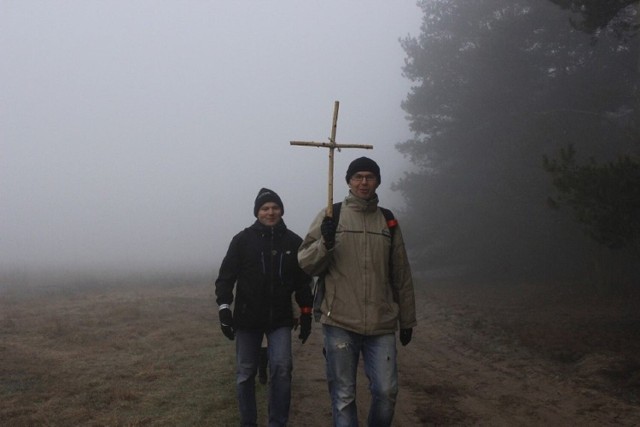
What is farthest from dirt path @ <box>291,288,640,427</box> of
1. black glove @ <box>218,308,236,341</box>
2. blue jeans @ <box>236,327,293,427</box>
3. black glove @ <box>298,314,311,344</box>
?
black glove @ <box>218,308,236,341</box>

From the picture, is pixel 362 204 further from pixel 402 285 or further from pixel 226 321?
pixel 226 321

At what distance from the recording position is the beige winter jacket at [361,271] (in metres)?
4.26

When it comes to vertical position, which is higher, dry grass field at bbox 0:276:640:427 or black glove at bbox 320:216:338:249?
black glove at bbox 320:216:338:249

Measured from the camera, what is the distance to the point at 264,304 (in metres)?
5.00

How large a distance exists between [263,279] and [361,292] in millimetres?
1149

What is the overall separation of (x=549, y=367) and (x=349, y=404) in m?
5.71

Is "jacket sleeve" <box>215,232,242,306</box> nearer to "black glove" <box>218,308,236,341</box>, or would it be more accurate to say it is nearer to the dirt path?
"black glove" <box>218,308,236,341</box>

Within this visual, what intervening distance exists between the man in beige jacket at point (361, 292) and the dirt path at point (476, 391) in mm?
1869

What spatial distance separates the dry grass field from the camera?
6.14 meters

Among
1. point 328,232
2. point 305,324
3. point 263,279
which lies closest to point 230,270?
point 263,279

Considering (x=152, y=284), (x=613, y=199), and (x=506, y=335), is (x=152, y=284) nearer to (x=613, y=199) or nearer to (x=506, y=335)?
(x=506, y=335)

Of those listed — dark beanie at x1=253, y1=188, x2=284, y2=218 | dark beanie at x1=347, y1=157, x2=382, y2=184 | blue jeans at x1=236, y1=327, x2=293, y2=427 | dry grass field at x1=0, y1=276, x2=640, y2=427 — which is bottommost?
dry grass field at x1=0, y1=276, x2=640, y2=427

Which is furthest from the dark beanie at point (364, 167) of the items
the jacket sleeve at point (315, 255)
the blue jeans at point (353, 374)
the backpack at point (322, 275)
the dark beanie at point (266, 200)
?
the blue jeans at point (353, 374)

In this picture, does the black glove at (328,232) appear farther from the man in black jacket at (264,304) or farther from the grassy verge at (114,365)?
the grassy verge at (114,365)
